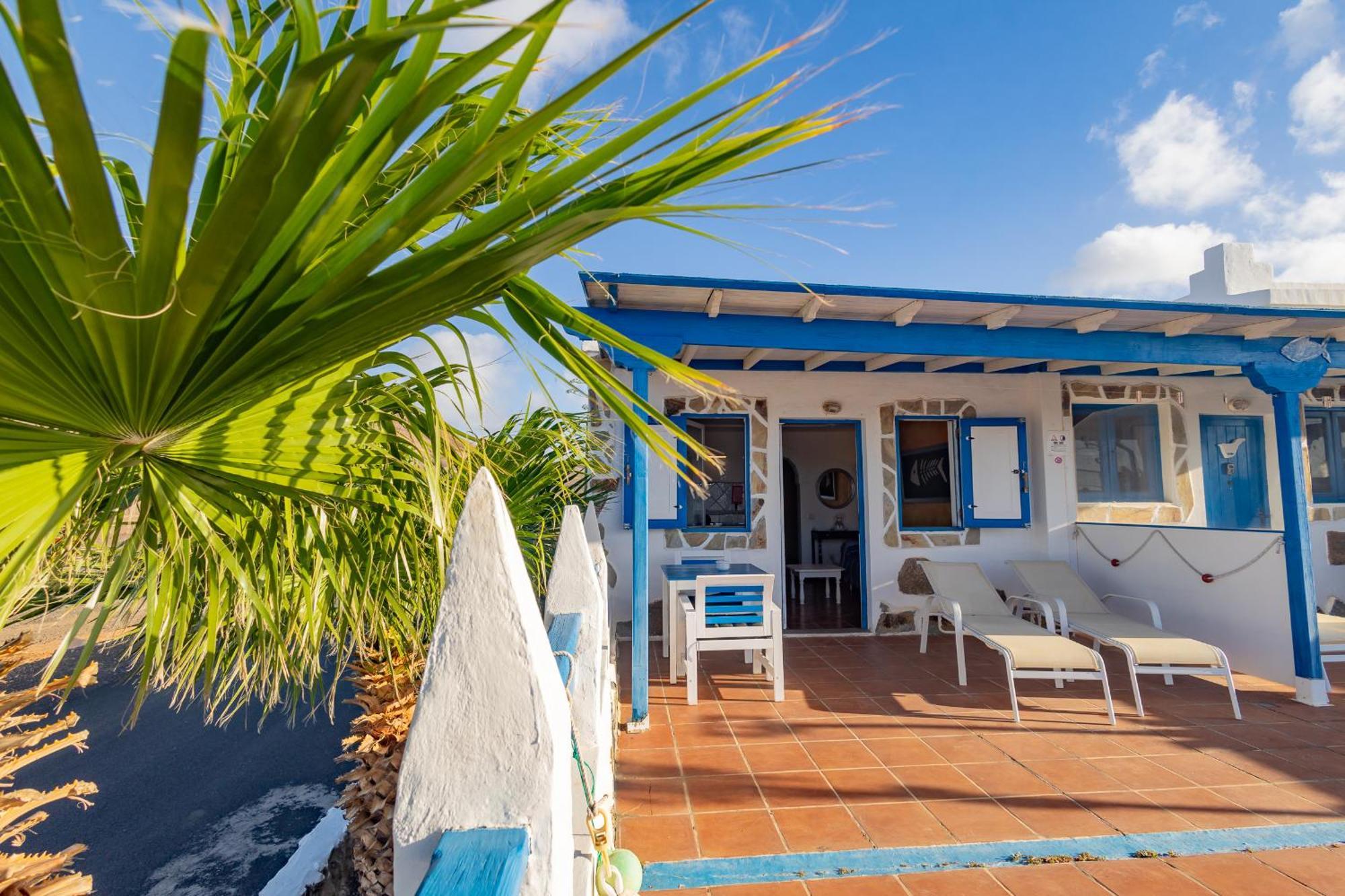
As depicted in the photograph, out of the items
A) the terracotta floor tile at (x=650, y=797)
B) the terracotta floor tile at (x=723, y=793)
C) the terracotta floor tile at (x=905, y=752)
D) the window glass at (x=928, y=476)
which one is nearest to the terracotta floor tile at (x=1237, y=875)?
the terracotta floor tile at (x=905, y=752)

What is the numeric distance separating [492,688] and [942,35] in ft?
12.1

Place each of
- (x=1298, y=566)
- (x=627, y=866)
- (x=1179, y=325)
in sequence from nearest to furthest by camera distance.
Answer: (x=627, y=866) < (x=1298, y=566) < (x=1179, y=325)

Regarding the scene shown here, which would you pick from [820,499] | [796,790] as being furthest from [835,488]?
[796,790]

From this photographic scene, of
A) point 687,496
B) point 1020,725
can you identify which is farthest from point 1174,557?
point 687,496

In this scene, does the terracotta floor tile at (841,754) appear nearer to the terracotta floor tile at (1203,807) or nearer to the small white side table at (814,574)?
the terracotta floor tile at (1203,807)

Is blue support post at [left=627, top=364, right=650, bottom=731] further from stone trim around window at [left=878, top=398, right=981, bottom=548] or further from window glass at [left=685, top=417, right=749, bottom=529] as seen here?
stone trim around window at [left=878, top=398, right=981, bottom=548]

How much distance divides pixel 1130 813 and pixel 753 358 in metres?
4.22

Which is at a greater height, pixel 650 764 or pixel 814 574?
pixel 814 574

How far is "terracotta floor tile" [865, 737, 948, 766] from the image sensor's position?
353 centimetres

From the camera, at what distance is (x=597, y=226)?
2.17 feet

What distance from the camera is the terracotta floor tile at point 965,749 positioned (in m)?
3.56

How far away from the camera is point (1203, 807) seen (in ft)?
9.91

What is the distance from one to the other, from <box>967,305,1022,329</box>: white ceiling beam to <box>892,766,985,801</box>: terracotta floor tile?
294 cm

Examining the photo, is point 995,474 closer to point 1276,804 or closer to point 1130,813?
point 1276,804
